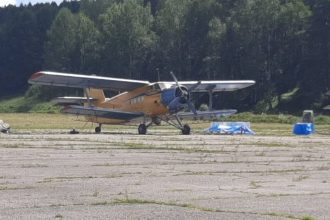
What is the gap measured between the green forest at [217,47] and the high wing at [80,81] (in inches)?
1320

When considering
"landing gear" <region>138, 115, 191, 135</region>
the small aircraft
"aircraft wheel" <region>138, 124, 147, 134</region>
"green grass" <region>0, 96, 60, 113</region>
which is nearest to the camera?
"aircraft wheel" <region>138, 124, 147, 134</region>

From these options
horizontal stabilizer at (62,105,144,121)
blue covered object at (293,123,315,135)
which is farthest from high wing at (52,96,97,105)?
blue covered object at (293,123,315,135)

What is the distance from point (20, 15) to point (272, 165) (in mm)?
158882

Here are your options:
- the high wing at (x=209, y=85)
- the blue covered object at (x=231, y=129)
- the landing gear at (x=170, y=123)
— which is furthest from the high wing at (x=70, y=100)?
the blue covered object at (x=231, y=129)

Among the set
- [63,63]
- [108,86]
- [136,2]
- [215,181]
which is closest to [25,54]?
[63,63]

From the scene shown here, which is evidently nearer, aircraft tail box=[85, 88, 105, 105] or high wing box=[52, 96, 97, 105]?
high wing box=[52, 96, 97, 105]

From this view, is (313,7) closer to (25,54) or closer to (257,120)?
(257,120)

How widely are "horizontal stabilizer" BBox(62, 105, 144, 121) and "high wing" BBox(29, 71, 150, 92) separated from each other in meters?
1.37

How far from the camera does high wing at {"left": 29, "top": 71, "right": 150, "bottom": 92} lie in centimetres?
4562

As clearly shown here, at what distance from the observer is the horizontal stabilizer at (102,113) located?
151 ft

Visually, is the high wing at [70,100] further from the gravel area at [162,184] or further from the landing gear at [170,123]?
the gravel area at [162,184]

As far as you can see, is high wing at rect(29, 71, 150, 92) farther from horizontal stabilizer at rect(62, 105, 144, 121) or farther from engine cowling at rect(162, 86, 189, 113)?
engine cowling at rect(162, 86, 189, 113)

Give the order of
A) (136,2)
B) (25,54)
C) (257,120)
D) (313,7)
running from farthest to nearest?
(25,54) → (136,2) → (313,7) → (257,120)

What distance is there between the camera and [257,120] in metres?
68.0
